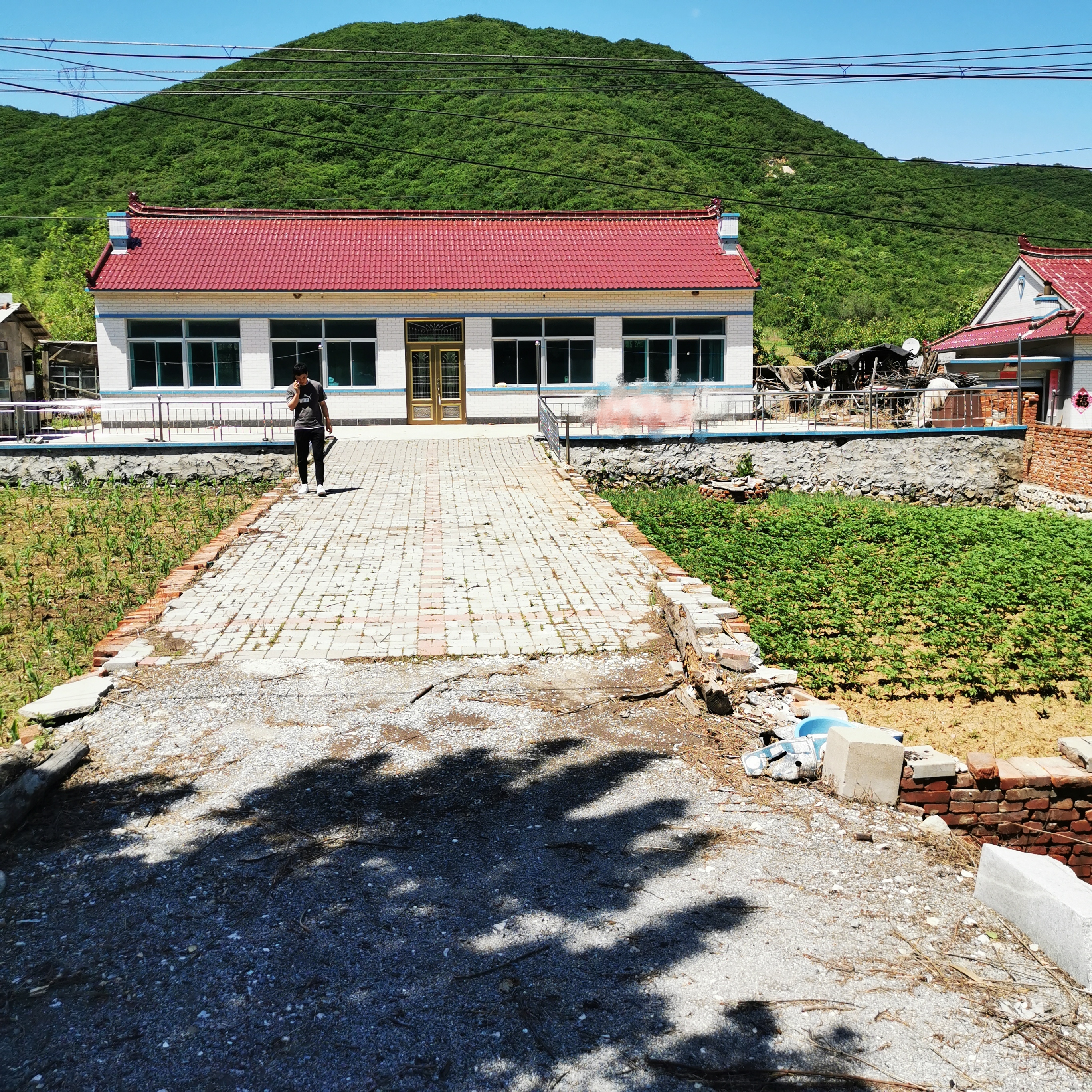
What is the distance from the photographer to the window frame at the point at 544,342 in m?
26.2

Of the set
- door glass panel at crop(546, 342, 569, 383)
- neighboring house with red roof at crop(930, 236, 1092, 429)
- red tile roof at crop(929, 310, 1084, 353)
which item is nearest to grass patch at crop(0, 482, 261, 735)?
door glass panel at crop(546, 342, 569, 383)

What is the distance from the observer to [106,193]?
58062 millimetres

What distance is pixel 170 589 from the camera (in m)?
9.48

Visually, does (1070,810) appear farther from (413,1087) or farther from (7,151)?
(7,151)

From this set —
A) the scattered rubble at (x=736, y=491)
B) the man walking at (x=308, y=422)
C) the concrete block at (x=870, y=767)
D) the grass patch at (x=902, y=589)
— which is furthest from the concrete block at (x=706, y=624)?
the scattered rubble at (x=736, y=491)

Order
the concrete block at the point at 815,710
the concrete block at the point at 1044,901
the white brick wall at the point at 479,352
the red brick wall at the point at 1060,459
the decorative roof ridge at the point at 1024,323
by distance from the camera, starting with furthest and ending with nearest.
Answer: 1. the decorative roof ridge at the point at 1024,323
2. the white brick wall at the point at 479,352
3. the red brick wall at the point at 1060,459
4. the concrete block at the point at 815,710
5. the concrete block at the point at 1044,901

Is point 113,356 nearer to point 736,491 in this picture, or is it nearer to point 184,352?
point 184,352

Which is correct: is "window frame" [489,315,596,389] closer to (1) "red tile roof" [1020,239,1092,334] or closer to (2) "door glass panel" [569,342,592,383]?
(2) "door glass panel" [569,342,592,383]

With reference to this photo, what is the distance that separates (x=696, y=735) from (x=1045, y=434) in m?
19.0

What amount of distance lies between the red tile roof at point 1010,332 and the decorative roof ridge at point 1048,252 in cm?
216

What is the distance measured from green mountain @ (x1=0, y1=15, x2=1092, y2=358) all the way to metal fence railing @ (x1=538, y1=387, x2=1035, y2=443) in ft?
65.9

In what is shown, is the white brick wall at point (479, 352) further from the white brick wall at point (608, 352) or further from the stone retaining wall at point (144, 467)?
the stone retaining wall at point (144, 467)

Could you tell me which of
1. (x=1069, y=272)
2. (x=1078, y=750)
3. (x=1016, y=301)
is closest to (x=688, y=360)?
(x=1016, y=301)

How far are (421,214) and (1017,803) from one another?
26.1 m
